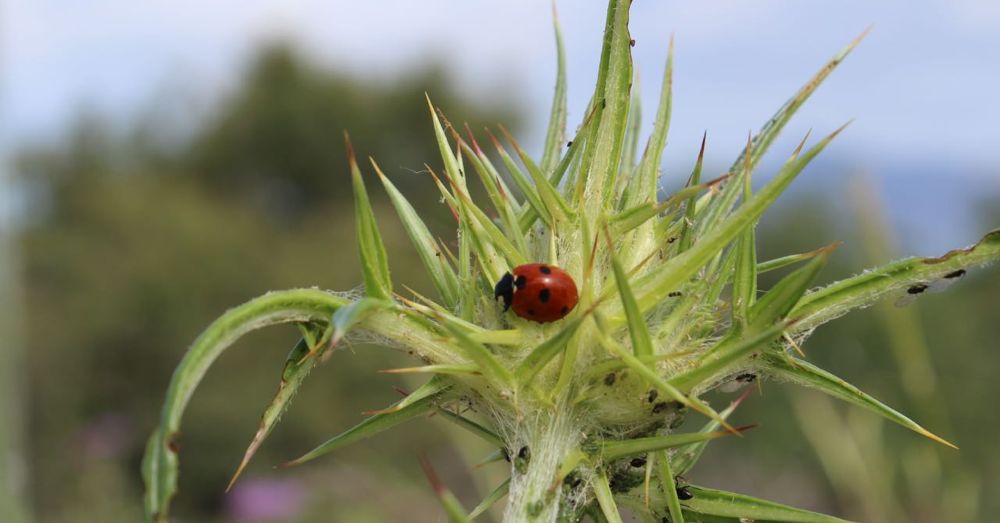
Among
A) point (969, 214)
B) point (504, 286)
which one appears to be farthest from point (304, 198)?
point (504, 286)

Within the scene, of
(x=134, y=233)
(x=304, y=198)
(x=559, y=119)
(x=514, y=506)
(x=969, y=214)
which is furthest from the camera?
(x=304, y=198)

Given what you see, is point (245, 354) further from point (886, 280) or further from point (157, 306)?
point (886, 280)

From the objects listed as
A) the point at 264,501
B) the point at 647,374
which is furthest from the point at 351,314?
the point at 264,501

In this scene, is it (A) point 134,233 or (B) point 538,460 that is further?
(A) point 134,233

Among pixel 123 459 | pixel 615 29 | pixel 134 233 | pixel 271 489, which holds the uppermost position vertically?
pixel 615 29

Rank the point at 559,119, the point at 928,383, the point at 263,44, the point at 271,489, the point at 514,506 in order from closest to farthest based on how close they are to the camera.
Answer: the point at 514,506 < the point at 559,119 < the point at 928,383 < the point at 271,489 < the point at 263,44

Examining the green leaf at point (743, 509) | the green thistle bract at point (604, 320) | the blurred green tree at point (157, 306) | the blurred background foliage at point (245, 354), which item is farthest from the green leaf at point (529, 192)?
the blurred green tree at point (157, 306)

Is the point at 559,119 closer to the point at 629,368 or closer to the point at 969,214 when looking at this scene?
the point at 629,368

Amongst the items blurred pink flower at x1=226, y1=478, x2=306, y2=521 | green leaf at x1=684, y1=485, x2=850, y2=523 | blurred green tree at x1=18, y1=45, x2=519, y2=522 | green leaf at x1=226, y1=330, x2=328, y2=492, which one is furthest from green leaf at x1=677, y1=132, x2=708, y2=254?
blurred green tree at x1=18, y1=45, x2=519, y2=522

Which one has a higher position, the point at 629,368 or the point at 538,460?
the point at 629,368
